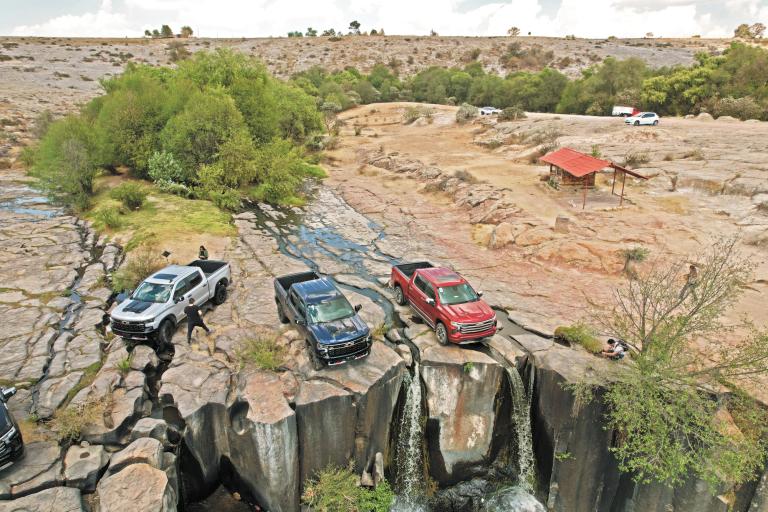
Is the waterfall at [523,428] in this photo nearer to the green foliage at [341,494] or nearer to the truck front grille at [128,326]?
the green foliage at [341,494]

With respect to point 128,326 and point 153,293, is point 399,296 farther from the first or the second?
point 128,326

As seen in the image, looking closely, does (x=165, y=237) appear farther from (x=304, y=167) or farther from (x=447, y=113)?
(x=447, y=113)

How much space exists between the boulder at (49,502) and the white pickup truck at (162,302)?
5.25m

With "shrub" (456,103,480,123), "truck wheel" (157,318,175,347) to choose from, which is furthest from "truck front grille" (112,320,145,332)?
"shrub" (456,103,480,123)

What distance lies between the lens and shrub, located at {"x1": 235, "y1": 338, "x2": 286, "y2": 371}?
14.1 meters

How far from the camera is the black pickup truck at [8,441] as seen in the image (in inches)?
416

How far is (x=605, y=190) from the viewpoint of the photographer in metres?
31.9

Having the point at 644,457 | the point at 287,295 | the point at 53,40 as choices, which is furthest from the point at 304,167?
the point at 53,40

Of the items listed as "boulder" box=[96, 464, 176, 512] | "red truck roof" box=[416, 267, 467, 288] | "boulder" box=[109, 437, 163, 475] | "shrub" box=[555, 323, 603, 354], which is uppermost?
"red truck roof" box=[416, 267, 467, 288]

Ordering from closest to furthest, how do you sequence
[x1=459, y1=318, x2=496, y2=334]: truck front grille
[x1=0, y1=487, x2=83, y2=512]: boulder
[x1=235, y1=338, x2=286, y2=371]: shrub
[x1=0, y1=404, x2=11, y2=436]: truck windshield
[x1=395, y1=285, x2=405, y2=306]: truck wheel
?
[x1=0, y1=487, x2=83, y2=512]: boulder, [x1=0, y1=404, x2=11, y2=436]: truck windshield, [x1=235, y1=338, x2=286, y2=371]: shrub, [x1=459, y1=318, x2=496, y2=334]: truck front grille, [x1=395, y1=285, x2=405, y2=306]: truck wheel

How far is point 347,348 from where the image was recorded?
13.8 metres

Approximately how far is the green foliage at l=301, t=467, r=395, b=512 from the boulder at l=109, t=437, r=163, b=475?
4.17 metres

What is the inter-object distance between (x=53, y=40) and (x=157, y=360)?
112606mm

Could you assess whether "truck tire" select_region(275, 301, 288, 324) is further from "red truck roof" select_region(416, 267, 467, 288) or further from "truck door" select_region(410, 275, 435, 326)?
"red truck roof" select_region(416, 267, 467, 288)
